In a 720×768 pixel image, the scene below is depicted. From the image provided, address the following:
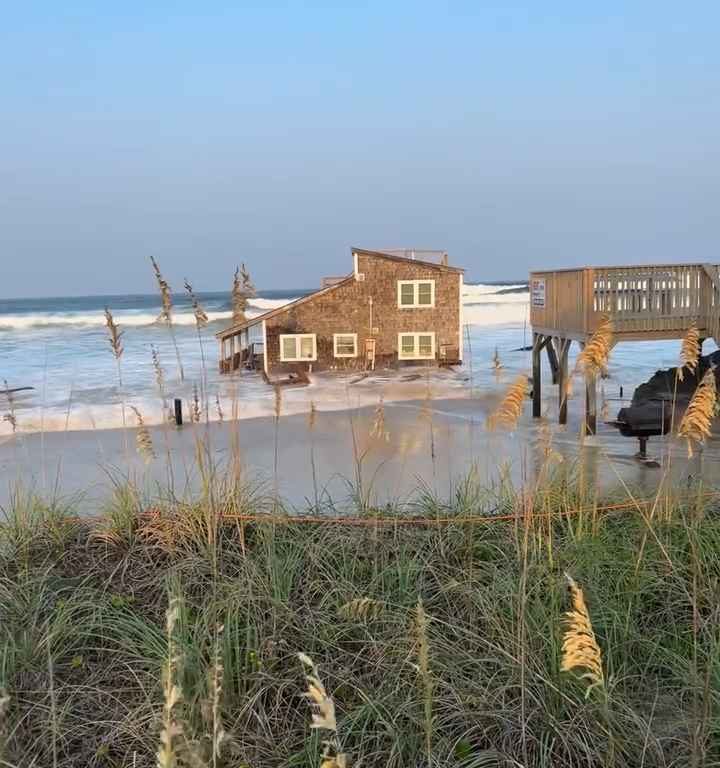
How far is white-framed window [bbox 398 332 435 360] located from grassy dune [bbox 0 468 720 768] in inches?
874

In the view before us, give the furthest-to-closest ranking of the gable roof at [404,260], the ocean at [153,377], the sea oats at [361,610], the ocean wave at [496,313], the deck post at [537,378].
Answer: the ocean wave at [496,313], the gable roof at [404,260], the ocean at [153,377], the deck post at [537,378], the sea oats at [361,610]

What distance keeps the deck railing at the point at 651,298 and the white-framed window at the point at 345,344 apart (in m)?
15.2

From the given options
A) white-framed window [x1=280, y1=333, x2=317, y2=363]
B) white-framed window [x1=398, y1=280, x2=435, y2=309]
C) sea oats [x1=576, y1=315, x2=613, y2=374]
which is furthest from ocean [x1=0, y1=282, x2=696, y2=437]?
white-framed window [x1=398, y1=280, x2=435, y2=309]

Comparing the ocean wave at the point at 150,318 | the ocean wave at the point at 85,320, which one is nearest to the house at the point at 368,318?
the ocean wave at the point at 150,318

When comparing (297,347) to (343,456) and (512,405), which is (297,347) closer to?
(343,456)

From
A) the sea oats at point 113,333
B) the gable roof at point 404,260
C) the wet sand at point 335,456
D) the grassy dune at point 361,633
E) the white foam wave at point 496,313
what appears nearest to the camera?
the grassy dune at point 361,633

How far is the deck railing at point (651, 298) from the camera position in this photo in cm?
1203

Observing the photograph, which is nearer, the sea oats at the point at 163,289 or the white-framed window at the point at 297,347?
the sea oats at the point at 163,289

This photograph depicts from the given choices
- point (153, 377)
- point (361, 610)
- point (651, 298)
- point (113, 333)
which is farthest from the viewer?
point (153, 377)

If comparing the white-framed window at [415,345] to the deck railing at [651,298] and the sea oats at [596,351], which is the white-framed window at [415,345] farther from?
the sea oats at [596,351]

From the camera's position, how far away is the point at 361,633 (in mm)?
3650

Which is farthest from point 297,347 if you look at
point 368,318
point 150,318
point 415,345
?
point 150,318

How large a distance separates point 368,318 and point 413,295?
74.1 inches

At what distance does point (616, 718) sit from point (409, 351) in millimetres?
24761
